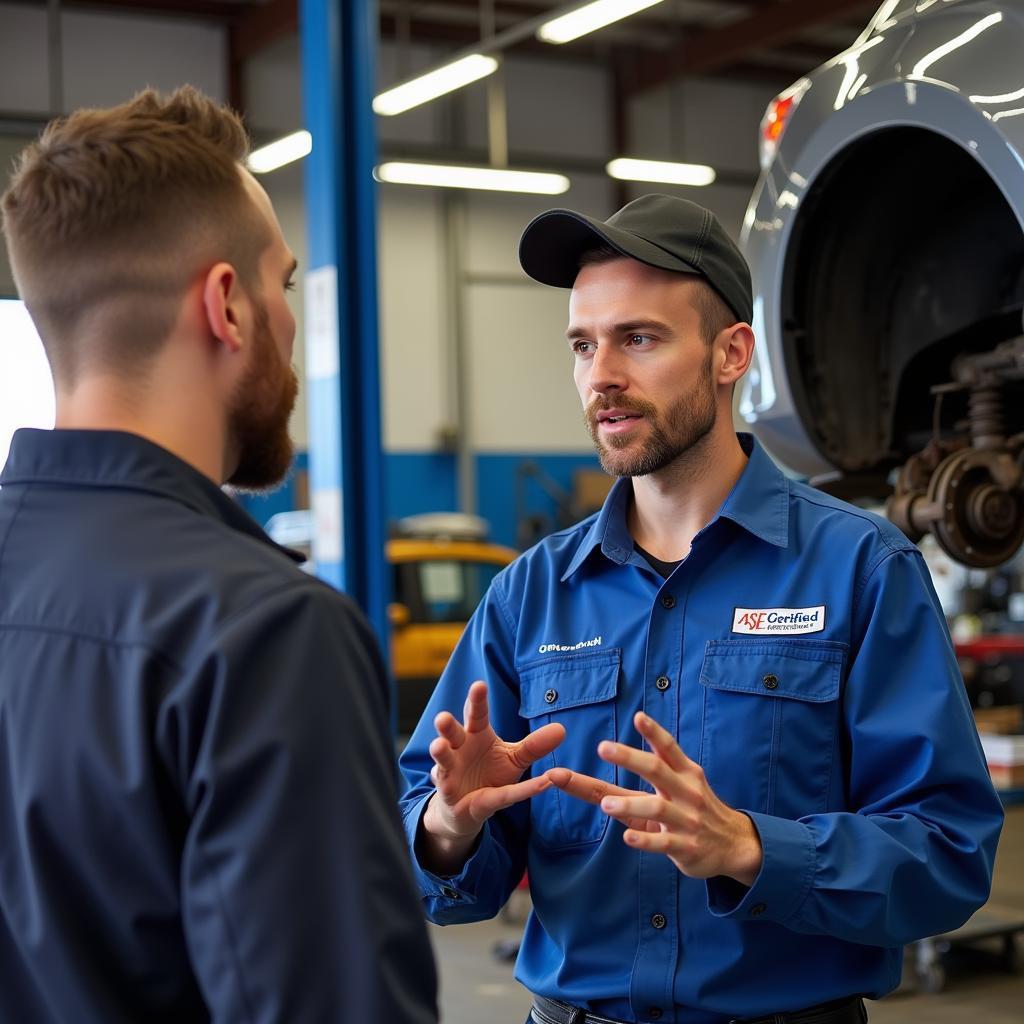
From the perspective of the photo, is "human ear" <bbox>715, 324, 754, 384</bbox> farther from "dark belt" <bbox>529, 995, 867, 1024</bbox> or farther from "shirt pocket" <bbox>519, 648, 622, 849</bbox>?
"dark belt" <bbox>529, 995, 867, 1024</bbox>

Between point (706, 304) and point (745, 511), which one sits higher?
point (706, 304)

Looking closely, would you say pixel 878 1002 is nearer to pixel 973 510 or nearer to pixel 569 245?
pixel 973 510

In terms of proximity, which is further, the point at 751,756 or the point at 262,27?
the point at 262,27

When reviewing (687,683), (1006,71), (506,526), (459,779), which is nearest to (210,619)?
(459,779)

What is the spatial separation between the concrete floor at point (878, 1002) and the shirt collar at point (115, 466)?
3.29 meters

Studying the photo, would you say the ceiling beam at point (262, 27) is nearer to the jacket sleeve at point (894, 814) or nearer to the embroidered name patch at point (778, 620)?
the embroidered name patch at point (778, 620)

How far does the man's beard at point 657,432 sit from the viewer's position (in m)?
1.69

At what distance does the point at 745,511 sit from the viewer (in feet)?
5.41

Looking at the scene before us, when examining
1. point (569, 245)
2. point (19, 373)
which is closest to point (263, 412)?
point (569, 245)

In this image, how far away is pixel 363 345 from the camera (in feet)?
13.6

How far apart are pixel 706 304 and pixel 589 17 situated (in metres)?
6.66

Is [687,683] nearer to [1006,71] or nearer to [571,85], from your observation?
[1006,71]

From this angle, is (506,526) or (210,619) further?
(506,526)

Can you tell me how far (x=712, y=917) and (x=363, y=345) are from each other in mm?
2842
